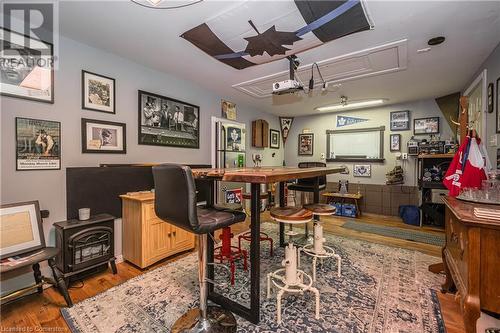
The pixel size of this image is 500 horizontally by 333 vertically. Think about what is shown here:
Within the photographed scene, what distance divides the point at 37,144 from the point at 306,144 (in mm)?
5363

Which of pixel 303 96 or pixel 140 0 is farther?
pixel 303 96

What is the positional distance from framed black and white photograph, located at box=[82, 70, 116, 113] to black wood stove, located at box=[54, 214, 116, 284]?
1.24m

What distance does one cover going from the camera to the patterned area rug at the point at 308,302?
5.25ft

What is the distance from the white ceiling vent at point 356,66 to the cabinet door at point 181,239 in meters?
2.42

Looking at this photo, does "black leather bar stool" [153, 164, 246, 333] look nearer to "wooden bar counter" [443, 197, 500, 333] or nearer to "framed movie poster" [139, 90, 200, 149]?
"wooden bar counter" [443, 197, 500, 333]

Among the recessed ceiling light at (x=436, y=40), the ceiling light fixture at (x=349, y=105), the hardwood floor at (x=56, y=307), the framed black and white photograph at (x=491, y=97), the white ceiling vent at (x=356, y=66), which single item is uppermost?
the ceiling light fixture at (x=349, y=105)

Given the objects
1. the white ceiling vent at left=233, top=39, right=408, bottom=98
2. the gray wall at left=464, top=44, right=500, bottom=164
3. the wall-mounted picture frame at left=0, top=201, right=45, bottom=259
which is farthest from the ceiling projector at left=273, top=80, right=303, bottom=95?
the wall-mounted picture frame at left=0, top=201, right=45, bottom=259

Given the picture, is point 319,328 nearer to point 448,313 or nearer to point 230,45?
point 448,313

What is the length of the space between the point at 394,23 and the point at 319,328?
8.59 feet

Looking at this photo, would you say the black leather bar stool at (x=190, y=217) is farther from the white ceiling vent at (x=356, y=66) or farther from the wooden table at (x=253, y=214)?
the white ceiling vent at (x=356, y=66)

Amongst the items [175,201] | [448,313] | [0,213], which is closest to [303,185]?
[448,313]

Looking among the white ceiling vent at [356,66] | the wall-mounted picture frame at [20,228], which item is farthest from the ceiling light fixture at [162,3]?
the wall-mounted picture frame at [20,228]

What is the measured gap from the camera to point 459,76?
3268 millimetres

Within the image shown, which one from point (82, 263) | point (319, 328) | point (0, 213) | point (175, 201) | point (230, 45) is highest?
point (230, 45)
